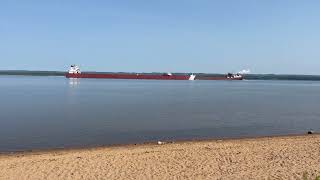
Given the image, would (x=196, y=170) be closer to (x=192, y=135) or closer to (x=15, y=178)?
(x=15, y=178)

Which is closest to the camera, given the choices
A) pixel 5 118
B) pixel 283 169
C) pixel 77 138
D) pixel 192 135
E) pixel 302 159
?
pixel 283 169

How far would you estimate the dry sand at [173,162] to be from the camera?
13.7 meters

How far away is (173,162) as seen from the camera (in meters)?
15.7

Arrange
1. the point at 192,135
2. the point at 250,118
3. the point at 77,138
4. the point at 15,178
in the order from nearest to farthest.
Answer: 1. the point at 15,178
2. the point at 77,138
3. the point at 192,135
4. the point at 250,118

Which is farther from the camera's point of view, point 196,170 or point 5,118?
point 5,118

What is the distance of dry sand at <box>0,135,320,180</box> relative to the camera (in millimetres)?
13742

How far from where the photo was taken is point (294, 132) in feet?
87.3

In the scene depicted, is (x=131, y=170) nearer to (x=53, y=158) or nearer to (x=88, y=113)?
(x=53, y=158)

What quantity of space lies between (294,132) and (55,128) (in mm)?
12485

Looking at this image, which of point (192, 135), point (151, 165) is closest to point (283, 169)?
point (151, 165)

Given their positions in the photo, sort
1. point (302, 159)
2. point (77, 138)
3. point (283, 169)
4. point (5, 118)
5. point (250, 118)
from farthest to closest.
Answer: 1. point (250, 118)
2. point (5, 118)
3. point (77, 138)
4. point (302, 159)
5. point (283, 169)

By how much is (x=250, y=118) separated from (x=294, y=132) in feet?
21.5

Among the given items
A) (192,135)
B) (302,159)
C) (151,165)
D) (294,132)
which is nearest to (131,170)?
(151,165)

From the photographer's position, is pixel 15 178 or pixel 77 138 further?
pixel 77 138
